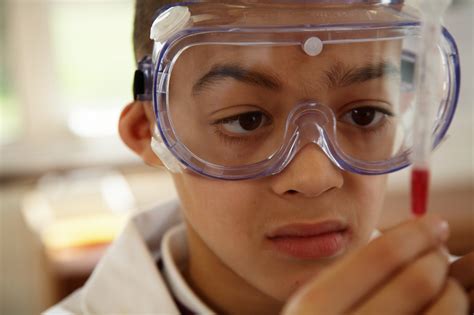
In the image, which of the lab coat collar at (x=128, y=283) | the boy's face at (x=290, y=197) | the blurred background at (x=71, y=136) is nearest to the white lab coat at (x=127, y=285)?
the lab coat collar at (x=128, y=283)

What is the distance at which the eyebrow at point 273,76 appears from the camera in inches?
41.3

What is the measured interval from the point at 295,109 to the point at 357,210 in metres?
0.21

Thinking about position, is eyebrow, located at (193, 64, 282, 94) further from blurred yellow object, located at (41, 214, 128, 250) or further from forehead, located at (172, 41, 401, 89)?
blurred yellow object, located at (41, 214, 128, 250)

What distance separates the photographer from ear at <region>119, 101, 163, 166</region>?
1354 millimetres

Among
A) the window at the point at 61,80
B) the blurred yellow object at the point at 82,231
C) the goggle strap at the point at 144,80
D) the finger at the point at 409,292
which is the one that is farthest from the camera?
the window at the point at 61,80

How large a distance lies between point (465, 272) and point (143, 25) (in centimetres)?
77

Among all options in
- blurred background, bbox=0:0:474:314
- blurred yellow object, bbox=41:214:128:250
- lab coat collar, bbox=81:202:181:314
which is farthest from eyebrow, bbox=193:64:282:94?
blurred background, bbox=0:0:474:314

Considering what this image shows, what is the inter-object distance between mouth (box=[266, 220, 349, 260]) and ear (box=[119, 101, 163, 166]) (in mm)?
374

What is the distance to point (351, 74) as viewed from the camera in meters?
1.06

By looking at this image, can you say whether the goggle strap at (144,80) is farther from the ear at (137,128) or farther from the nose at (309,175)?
the nose at (309,175)

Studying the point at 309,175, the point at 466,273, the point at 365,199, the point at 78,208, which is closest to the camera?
the point at 466,273

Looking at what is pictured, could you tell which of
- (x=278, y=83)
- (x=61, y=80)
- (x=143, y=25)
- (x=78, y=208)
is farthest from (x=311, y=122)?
(x=61, y=80)

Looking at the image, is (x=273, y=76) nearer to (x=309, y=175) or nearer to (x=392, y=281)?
(x=309, y=175)

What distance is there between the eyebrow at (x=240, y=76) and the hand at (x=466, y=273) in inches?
14.8
